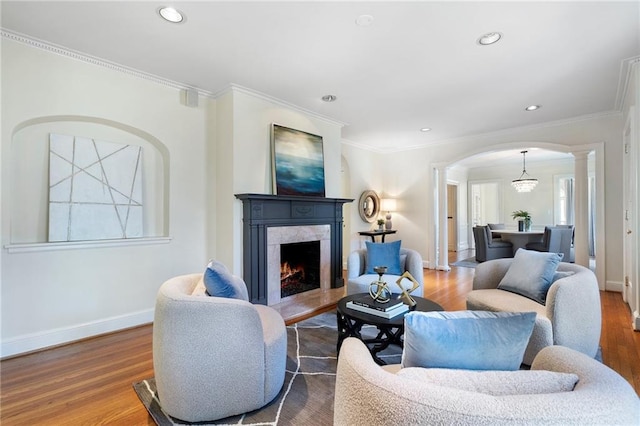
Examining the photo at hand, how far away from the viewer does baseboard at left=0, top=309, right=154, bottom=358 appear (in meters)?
2.53

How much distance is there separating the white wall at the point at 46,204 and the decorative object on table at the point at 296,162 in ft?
3.00

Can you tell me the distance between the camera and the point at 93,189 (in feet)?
9.77

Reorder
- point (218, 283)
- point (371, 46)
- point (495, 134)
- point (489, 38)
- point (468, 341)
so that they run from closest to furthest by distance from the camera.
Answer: point (468, 341)
point (218, 283)
point (489, 38)
point (371, 46)
point (495, 134)

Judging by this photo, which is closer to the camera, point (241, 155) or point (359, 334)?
point (359, 334)

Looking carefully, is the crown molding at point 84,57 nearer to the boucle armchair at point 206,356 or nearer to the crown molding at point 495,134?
the boucle armchair at point 206,356

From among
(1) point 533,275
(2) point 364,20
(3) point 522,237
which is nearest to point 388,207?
(3) point 522,237

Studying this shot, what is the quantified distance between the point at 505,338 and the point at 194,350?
149 cm

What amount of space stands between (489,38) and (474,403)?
281 cm

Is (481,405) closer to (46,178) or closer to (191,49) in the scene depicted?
(191,49)

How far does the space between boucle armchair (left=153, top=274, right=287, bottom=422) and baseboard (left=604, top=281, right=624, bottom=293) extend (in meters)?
5.24

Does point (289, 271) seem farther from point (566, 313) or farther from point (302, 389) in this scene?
point (566, 313)

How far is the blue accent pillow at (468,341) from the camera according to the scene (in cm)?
101

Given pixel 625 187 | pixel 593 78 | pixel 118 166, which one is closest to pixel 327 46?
pixel 118 166

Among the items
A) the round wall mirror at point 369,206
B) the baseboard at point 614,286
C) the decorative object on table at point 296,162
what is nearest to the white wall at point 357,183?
the round wall mirror at point 369,206
